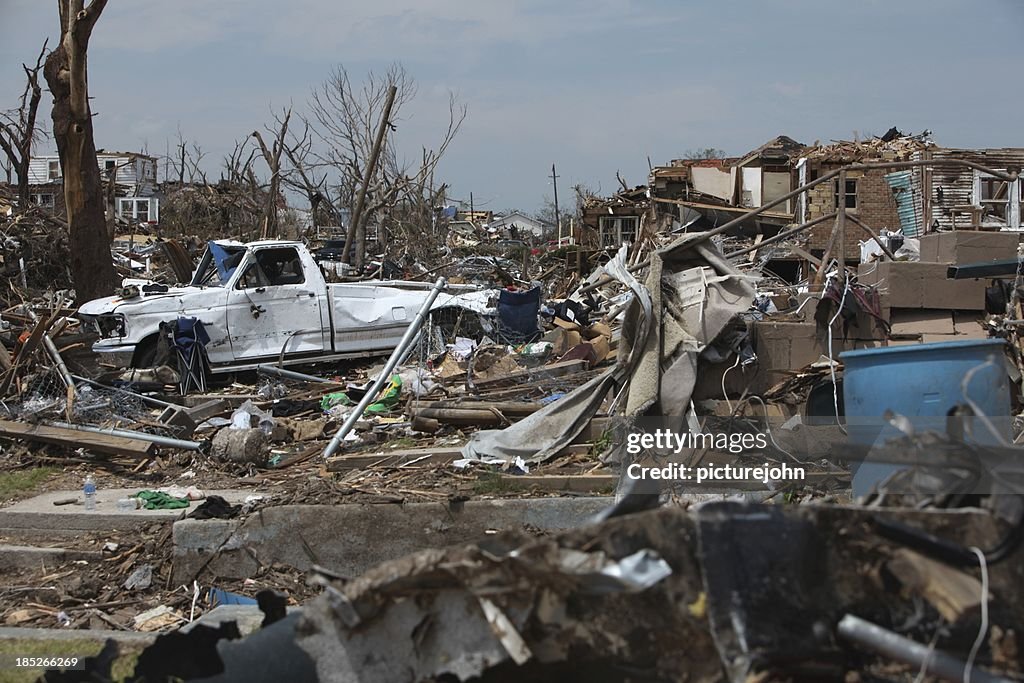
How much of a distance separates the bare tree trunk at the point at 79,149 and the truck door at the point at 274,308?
3242mm

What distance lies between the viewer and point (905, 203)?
26.4 meters

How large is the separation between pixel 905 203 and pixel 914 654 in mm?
26428

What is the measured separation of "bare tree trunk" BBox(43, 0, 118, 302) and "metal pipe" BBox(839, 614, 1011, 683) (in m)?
13.2

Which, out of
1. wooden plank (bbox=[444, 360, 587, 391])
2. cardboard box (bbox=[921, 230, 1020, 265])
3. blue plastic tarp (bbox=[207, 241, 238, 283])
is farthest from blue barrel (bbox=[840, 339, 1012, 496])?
blue plastic tarp (bbox=[207, 241, 238, 283])

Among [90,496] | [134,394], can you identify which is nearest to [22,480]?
[90,496]

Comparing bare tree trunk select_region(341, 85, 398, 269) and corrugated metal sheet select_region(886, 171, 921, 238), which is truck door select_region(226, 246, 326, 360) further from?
corrugated metal sheet select_region(886, 171, 921, 238)

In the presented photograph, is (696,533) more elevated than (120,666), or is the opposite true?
(696,533)

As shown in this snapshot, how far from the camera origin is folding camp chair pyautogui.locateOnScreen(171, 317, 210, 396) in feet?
36.6

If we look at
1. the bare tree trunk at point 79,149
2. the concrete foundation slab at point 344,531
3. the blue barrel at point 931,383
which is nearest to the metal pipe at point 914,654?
the blue barrel at point 931,383

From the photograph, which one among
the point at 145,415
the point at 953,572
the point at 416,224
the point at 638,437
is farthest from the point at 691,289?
the point at 416,224

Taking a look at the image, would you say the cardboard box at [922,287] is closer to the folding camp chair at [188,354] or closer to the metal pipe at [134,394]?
the metal pipe at [134,394]

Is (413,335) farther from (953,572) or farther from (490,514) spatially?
(953,572)

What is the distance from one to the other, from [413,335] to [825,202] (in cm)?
2129

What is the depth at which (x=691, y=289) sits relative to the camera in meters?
7.29
